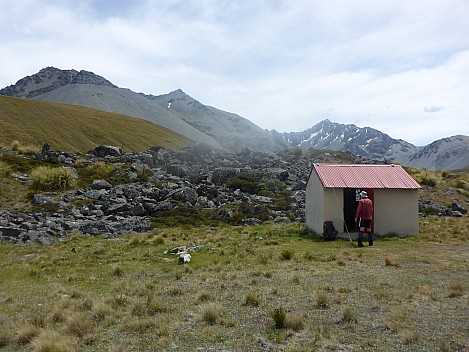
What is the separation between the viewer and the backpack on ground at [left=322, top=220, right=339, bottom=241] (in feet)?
63.5

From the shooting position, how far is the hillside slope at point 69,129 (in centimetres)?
6675

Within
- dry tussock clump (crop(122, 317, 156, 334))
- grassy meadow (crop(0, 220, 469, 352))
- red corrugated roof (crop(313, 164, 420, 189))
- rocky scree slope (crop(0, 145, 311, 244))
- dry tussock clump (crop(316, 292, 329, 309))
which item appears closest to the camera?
grassy meadow (crop(0, 220, 469, 352))

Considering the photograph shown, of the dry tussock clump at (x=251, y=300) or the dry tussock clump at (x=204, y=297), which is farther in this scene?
the dry tussock clump at (x=204, y=297)

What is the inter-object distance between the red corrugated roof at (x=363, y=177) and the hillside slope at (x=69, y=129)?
4857 centimetres

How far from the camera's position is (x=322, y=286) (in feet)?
33.9

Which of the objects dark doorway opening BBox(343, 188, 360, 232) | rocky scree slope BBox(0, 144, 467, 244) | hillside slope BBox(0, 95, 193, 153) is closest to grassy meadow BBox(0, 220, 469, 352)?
rocky scree slope BBox(0, 144, 467, 244)

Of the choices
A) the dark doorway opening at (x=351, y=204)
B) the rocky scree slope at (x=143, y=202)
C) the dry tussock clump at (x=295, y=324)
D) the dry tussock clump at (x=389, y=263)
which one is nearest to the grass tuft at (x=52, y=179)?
the rocky scree slope at (x=143, y=202)

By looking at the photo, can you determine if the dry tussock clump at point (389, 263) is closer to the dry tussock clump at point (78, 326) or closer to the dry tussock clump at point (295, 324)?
the dry tussock clump at point (295, 324)

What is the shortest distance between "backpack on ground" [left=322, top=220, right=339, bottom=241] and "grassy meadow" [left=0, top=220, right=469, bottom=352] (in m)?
1.65

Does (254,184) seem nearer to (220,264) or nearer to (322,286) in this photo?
(220,264)

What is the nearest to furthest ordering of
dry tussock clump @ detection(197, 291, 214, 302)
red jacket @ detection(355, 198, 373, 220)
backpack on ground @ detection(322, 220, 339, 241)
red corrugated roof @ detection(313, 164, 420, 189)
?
1. dry tussock clump @ detection(197, 291, 214, 302)
2. red jacket @ detection(355, 198, 373, 220)
3. backpack on ground @ detection(322, 220, 339, 241)
4. red corrugated roof @ detection(313, 164, 420, 189)

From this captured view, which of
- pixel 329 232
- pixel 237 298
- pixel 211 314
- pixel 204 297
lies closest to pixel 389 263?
pixel 237 298

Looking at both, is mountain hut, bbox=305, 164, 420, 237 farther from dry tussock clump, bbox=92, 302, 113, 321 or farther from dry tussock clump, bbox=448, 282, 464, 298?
dry tussock clump, bbox=92, 302, 113, 321

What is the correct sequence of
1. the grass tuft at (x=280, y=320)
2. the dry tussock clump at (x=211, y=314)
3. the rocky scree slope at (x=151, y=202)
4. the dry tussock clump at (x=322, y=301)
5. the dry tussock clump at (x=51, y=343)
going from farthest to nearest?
1. the rocky scree slope at (x=151, y=202)
2. the dry tussock clump at (x=322, y=301)
3. the dry tussock clump at (x=211, y=314)
4. the grass tuft at (x=280, y=320)
5. the dry tussock clump at (x=51, y=343)
